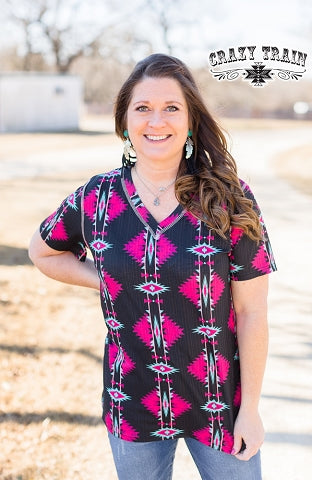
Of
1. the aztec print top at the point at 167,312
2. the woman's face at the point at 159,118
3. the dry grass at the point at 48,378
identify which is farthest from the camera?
the dry grass at the point at 48,378

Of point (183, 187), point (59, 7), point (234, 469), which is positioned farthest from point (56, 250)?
point (59, 7)

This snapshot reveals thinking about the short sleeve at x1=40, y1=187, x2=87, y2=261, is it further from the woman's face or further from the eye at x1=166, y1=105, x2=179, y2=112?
the eye at x1=166, y1=105, x2=179, y2=112

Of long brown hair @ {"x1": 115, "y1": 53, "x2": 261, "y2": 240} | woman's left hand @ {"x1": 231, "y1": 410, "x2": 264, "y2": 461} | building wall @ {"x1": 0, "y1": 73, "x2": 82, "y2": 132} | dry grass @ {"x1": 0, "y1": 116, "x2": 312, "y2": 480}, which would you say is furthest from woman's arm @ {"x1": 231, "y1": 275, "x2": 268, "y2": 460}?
building wall @ {"x1": 0, "y1": 73, "x2": 82, "y2": 132}

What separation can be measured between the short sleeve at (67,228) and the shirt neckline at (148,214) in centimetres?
17

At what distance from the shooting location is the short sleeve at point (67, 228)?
1852 millimetres

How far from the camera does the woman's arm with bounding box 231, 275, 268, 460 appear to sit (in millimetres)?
1705

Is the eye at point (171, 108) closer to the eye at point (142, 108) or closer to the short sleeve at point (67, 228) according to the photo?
the eye at point (142, 108)

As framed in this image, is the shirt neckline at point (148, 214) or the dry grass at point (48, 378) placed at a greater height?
the shirt neckline at point (148, 214)

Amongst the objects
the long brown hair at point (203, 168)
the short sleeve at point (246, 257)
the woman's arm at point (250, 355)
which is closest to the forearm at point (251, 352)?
the woman's arm at point (250, 355)

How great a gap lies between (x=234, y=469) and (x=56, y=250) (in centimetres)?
94

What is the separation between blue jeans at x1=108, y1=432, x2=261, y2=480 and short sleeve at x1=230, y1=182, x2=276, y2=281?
21.5 inches

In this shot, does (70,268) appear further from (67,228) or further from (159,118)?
(159,118)

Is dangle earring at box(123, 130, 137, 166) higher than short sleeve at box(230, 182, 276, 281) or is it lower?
higher

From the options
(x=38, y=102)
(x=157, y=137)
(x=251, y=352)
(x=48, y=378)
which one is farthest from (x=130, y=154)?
(x=38, y=102)
